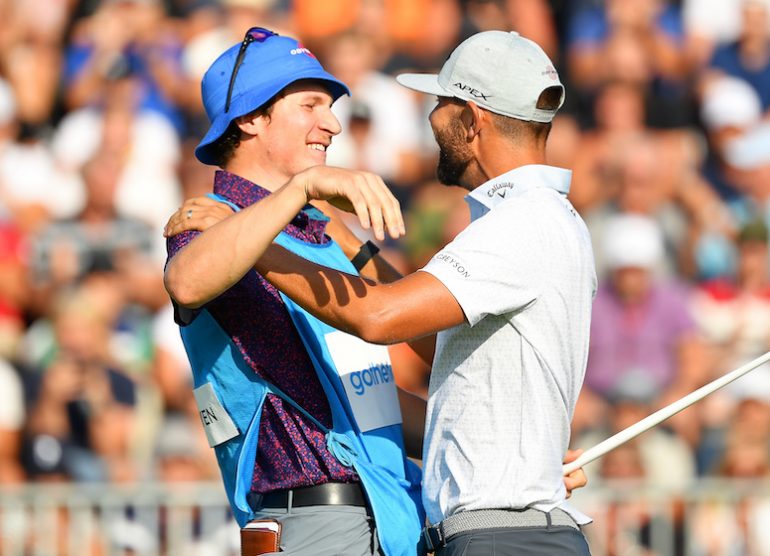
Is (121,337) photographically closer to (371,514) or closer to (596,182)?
(596,182)

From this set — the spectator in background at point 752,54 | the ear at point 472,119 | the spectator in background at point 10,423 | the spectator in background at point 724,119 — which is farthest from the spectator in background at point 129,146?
the ear at point 472,119

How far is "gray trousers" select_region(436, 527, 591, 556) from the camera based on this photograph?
13.9ft

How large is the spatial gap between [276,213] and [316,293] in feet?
0.90

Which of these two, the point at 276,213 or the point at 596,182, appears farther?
the point at 596,182

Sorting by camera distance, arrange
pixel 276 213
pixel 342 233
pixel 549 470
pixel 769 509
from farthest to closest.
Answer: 1. pixel 769 509
2. pixel 342 233
3. pixel 549 470
4. pixel 276 213

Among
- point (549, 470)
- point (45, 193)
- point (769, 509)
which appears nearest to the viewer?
point (549, 470)

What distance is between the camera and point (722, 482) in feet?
27.9

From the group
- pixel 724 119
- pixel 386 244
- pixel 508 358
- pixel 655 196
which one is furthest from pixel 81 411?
pixel 508 358

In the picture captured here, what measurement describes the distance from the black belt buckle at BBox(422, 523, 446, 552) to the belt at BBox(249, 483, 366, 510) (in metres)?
0.22

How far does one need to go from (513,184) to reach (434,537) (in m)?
1.08

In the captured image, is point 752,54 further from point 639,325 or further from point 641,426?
point 641,426

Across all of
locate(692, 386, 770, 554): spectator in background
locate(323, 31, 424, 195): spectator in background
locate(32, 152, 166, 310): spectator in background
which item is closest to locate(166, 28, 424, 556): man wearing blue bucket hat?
locate(692, 386, 770, 554): spectator in background

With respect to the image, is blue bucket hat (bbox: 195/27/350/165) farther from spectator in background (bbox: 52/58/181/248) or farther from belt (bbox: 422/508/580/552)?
spectator in background (bbox: 52/58/181/248)

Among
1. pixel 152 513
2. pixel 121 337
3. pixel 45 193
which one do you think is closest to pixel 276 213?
pixel 152 513
